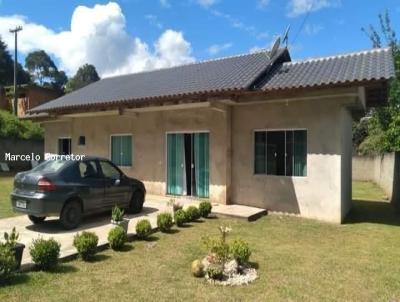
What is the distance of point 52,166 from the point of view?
27.8 ft

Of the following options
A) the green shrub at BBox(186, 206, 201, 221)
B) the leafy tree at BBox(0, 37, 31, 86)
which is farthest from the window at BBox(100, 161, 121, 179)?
the leafy tree at BBox(0, 37, 31, 86)

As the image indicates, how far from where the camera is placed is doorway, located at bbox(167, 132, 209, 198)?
12391mm

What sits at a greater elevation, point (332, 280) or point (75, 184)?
point (75, 184)

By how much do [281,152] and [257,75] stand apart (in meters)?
2.55

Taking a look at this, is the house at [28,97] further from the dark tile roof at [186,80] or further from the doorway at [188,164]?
the doorway at [188,164]

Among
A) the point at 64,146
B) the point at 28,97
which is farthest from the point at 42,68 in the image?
the point at 64,146

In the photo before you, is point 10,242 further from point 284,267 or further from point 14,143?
point 14,143

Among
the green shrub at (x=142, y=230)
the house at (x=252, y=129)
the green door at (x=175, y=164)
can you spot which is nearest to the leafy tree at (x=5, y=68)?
the house at (x=252, y=129)

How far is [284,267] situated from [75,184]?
4.78 metres

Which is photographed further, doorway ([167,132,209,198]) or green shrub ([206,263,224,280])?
doorway ([167,132,209,198])

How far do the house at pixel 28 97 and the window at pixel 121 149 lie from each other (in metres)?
21.3

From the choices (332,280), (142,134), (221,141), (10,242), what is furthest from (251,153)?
(10,242)

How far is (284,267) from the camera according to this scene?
241 inches

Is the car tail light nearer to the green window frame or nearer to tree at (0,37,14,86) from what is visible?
the green window frame
